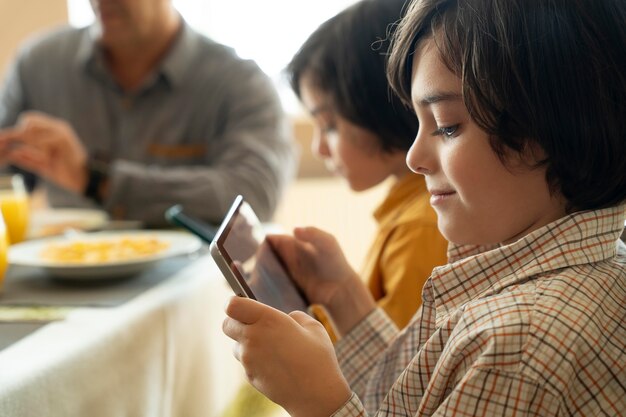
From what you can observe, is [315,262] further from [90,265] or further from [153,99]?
[153,99]

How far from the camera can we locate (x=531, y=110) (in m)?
0.59

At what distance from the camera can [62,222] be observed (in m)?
1.43

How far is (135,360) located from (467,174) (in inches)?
18.0

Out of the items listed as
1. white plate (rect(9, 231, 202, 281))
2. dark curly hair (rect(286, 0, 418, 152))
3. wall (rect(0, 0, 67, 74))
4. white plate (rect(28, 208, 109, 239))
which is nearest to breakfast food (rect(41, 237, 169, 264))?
white plate (rect(9, 231, 202, 281))

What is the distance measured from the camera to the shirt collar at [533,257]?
59 cm

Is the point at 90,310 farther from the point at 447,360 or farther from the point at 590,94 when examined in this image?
the point at 590,94

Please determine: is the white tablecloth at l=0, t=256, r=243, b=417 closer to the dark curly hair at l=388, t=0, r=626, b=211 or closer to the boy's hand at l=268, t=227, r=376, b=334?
the boy's hand at l=268, t=227, r=376, b=334

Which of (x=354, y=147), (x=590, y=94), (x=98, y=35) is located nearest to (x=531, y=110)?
(x=590, y=94)

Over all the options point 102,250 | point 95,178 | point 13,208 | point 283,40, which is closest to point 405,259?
point 102,250

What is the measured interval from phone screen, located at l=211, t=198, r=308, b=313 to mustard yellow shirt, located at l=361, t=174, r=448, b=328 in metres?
0.12

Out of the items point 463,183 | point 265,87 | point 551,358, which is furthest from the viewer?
point 265,87

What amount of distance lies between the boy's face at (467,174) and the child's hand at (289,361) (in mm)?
166

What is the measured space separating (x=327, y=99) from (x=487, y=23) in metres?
0.54

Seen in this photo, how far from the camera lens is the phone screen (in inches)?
25.7
